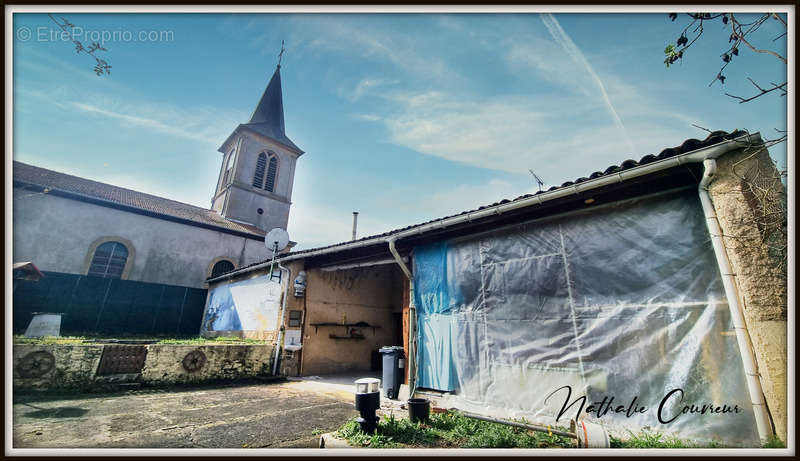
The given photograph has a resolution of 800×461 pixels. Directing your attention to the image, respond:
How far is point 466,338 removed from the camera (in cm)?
536

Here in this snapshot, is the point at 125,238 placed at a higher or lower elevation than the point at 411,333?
higher

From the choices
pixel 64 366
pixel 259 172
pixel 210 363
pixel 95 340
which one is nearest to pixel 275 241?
pixel 210 363

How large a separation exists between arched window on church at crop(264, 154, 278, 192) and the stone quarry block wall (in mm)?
16922

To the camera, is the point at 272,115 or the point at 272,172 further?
the point at 272,115

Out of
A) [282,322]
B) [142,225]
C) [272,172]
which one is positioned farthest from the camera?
[272,172]

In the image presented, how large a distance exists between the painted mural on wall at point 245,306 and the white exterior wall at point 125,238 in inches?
126

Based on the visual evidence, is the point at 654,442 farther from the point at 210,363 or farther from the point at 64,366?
the point at 64,366

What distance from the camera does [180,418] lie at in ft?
14.1

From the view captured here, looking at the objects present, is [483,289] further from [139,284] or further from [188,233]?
[188,233]

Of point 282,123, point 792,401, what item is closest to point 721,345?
point 792,401

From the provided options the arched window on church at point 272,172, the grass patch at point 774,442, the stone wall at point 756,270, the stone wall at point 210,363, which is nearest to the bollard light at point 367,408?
the grass patch at point 774,442

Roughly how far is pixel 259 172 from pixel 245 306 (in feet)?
47.1

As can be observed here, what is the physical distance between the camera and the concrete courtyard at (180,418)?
3416 mm

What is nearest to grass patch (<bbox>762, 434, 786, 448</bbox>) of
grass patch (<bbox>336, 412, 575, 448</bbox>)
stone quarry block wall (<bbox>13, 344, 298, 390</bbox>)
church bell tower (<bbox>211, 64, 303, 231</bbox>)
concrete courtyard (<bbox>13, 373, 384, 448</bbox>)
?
grass patch (<bbox>336, 412, 575, 448</bbox>)
